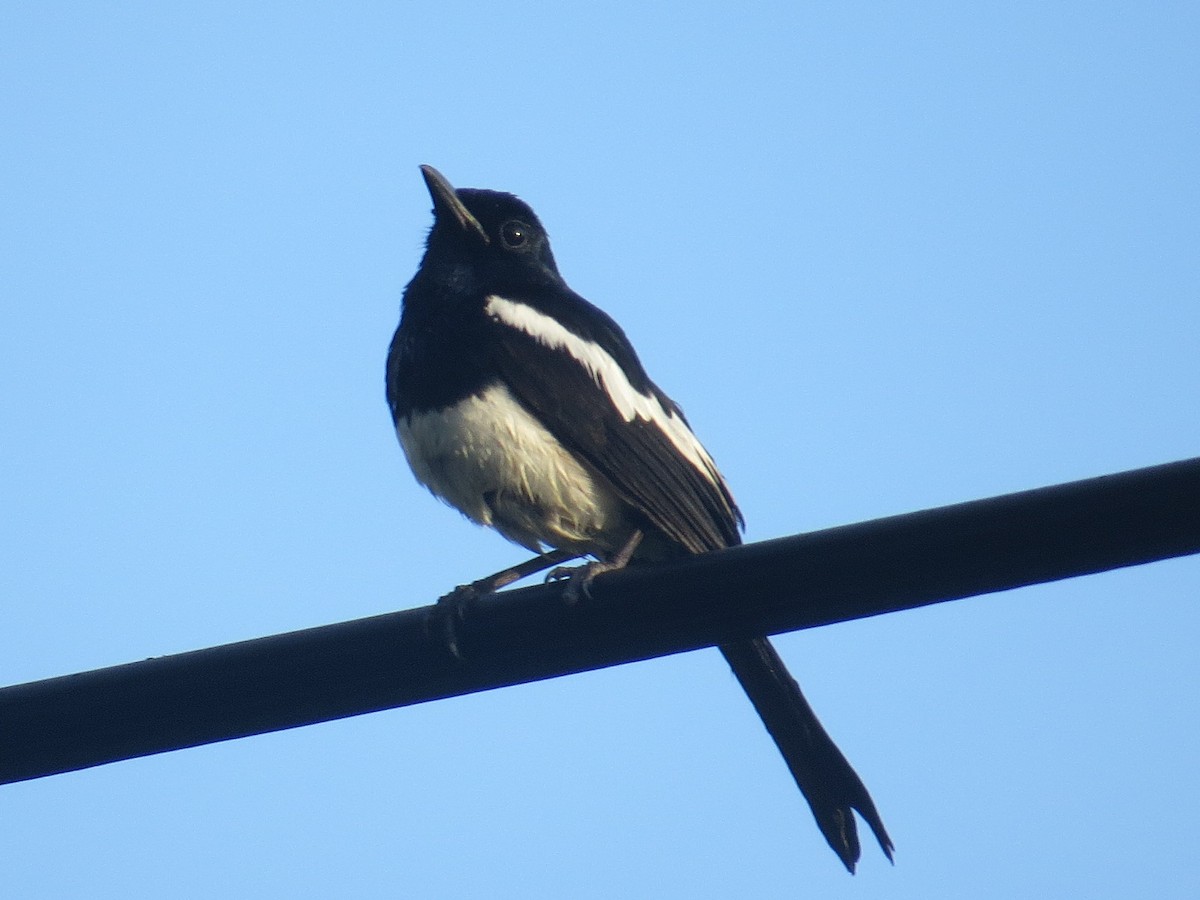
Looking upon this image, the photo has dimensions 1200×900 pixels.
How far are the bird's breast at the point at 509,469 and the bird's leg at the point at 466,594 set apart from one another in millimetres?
212

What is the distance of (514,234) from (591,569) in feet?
6.68

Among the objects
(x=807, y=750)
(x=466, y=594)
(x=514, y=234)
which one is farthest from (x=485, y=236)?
(x=807, y=750)

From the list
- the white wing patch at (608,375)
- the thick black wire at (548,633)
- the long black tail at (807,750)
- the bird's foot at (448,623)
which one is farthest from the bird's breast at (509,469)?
the thick black wire at (548,633)

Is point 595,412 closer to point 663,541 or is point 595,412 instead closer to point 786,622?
point 663,541

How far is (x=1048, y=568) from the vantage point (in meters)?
2.72

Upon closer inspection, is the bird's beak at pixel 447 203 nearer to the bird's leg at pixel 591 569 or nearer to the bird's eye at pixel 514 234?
the bird's eye at pixel 514 234

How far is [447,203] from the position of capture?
5.68 m

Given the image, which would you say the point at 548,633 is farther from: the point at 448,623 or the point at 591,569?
the point at 591,569

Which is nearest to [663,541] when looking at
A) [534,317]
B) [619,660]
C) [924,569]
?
[534,317]

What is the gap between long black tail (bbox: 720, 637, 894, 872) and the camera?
4.03 meters

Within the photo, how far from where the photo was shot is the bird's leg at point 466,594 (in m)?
2.90

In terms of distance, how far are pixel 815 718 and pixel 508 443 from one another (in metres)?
1.21

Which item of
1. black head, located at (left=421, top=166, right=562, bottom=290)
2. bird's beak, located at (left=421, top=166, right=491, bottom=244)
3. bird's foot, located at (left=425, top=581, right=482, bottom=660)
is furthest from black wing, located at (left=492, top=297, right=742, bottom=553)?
bird's foot, located at (left=425, top=581, right=482, bottom=660)

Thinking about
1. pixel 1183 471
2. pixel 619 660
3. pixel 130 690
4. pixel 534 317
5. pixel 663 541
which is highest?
pixel 534 317
